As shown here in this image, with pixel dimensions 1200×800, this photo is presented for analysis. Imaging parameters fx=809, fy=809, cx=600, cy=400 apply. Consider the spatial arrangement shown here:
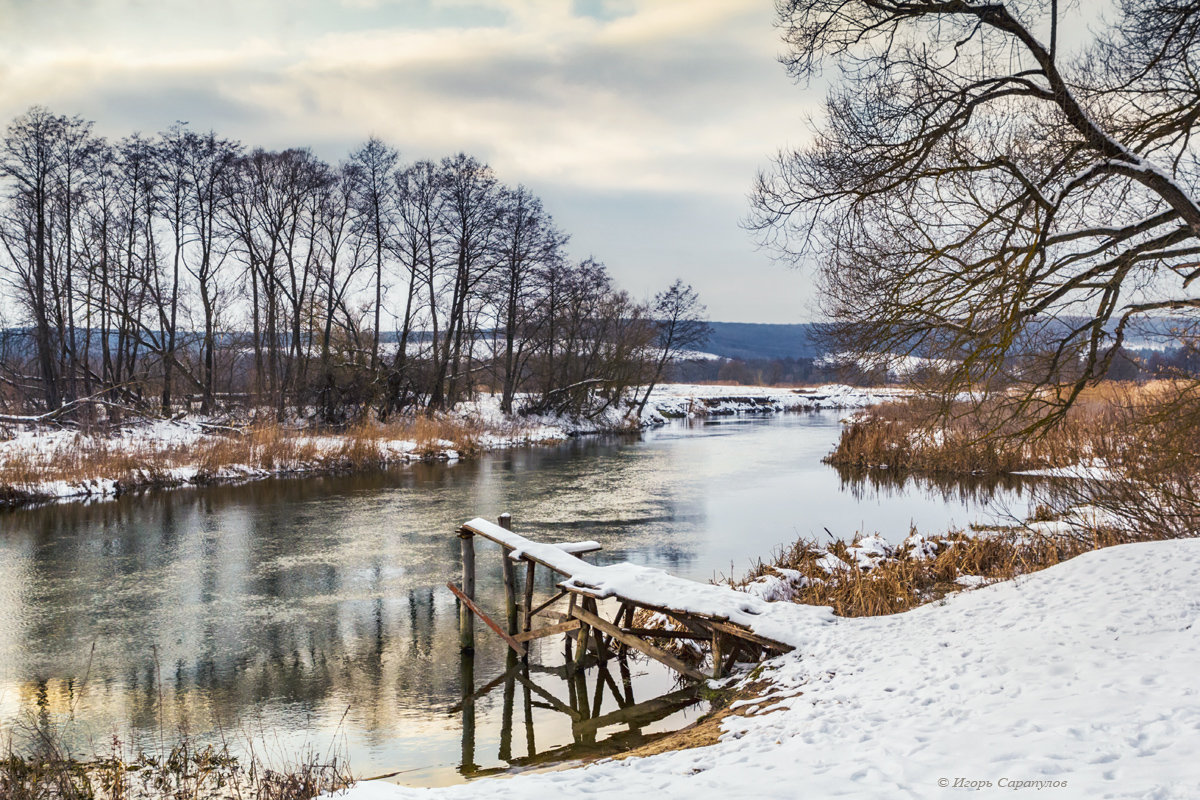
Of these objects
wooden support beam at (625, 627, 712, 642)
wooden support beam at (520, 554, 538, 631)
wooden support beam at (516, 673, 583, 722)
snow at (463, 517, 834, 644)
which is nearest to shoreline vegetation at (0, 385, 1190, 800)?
wooden support beam at (625, 627, 712, 642)

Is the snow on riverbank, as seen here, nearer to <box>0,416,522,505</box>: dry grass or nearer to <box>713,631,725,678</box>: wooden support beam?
<box>713,631,725,678</box>: wooden support beam

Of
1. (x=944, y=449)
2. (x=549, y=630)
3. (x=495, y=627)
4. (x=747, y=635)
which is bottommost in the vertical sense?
(x=495, y=627)

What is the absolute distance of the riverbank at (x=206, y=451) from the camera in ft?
64.2

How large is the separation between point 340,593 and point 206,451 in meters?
13.5

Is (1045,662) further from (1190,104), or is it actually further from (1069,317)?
(1190,104)

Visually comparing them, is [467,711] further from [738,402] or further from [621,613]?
[738,402]

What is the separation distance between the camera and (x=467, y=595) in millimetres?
9648

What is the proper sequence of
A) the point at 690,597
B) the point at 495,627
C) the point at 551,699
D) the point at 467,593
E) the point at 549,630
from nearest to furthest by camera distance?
1. the point at 690,597
2. the point at 551,699
3. the point at 549,630
4. the point at 495,627
5. the point at 467,593

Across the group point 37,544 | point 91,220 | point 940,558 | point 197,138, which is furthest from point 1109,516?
point 91,220

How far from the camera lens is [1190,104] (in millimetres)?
7164

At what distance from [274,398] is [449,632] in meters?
26.3

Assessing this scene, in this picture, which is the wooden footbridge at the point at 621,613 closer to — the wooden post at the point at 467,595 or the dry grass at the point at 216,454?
the wooden post at the point at 467,595

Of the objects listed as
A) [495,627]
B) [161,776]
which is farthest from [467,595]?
[161,776]

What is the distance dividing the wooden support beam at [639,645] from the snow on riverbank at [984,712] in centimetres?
89
